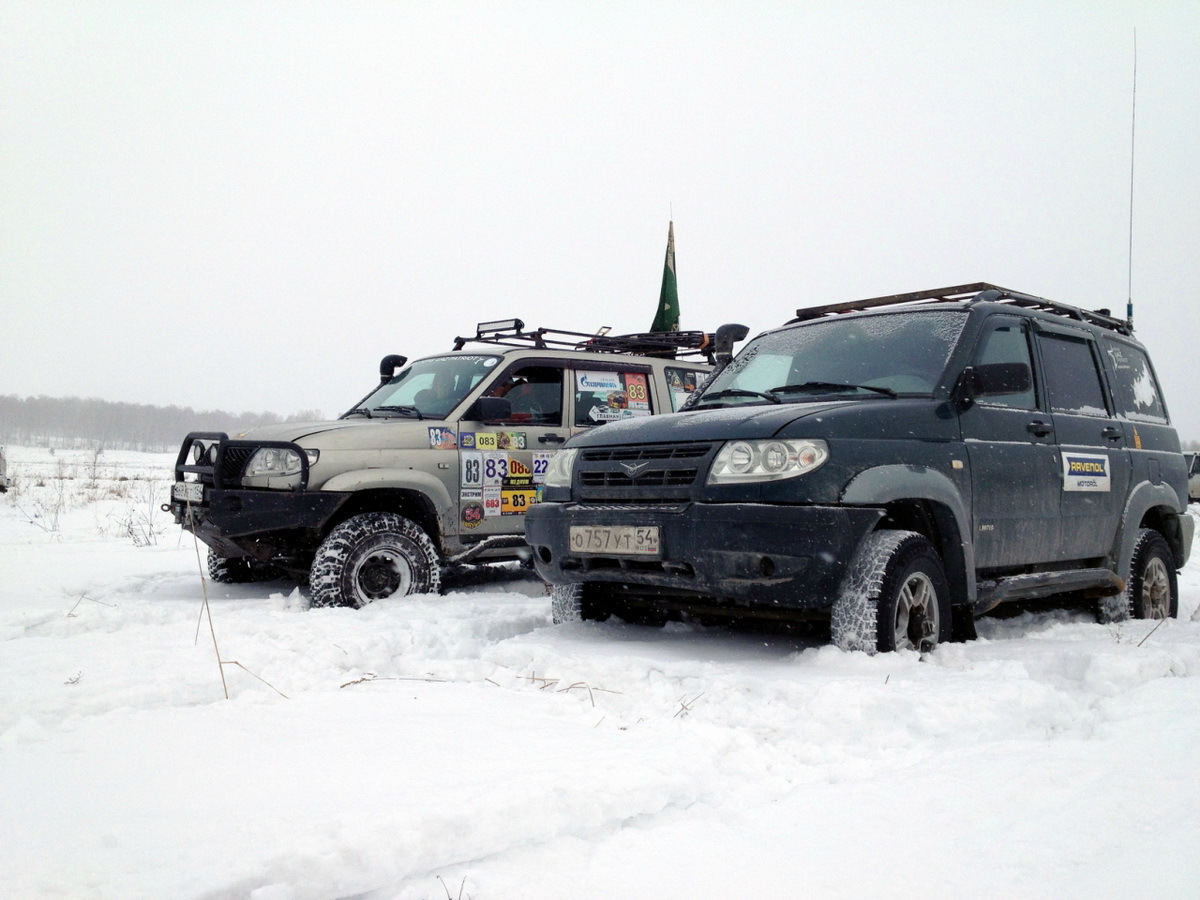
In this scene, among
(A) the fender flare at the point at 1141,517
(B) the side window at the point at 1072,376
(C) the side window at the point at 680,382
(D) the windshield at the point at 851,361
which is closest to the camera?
(D) the windshield at the point at 851,361

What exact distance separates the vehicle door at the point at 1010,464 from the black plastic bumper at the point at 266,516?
357 cm

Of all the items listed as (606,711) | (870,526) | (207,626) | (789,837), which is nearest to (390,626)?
(207,626)

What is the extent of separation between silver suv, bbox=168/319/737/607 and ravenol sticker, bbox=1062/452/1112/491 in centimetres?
199

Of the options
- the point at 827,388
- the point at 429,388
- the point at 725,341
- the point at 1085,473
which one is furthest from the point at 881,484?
the point at 429,388

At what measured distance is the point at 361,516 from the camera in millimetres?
5715

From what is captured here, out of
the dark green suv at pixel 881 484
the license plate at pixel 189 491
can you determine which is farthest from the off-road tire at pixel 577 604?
the license plate at pixel 189 491

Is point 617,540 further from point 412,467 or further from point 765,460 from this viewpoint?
point 412,467

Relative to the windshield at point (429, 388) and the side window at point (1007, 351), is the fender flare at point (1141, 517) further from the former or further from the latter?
the windshield at point (429, 388)

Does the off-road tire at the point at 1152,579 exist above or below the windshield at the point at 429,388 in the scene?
below

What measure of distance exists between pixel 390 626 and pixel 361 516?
1473mm

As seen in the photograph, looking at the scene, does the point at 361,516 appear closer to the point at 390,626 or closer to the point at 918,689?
the point at 390,626

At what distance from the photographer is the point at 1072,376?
5223mm

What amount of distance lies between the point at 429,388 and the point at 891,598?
152 inches

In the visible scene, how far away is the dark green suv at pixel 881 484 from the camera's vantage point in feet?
12.2
